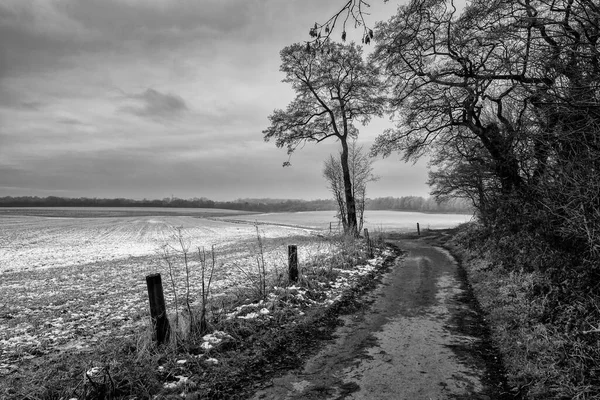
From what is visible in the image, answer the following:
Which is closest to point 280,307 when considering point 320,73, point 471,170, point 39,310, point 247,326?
point 247,326

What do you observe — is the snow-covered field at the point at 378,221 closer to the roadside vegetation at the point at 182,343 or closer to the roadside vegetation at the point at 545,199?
the roadside vegetation at the point at 545,199

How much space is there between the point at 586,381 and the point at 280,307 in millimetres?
5229

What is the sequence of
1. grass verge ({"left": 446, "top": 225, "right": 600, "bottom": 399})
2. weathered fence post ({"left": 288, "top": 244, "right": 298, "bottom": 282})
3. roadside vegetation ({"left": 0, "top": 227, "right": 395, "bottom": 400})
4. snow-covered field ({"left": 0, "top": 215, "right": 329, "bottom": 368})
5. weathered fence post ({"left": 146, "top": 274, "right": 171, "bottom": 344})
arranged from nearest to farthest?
grass verge ({"left": 446, "top": 225, "right": 600, "bottom": 399})
roadside vegetation ({"left": 0, "top": 227, "right": 395, "bottom": 400})
weathered fence post ({"left": 146, "top": 274, "right": 171, "bottom": 344})
snow-covered field ({"left": 0, "top": 215, "right": 329, "bottom": 368})
weathered fence post ({"left": 288, "top": 244, "right": 298, "bottom": 282})

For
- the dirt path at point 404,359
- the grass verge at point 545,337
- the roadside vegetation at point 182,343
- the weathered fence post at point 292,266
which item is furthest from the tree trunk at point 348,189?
the grass verge at point 545,337

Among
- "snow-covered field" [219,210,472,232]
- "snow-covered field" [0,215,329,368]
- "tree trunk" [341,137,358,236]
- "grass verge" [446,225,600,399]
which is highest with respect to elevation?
"tree trunk" [341,137,358,236]

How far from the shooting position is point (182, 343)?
530cm

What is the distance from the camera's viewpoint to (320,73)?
2061 centimetres

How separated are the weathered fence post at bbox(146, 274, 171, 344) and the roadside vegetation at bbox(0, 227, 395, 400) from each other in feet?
0.36

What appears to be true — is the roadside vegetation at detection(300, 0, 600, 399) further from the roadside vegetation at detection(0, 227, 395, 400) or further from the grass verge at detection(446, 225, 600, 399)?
the roadside vegetation at detection(0, 227, 395, 400)

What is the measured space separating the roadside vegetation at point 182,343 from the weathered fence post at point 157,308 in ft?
0.36

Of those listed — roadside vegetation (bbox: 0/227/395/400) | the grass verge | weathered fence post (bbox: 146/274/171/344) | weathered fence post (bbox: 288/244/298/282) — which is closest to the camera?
the grass verge

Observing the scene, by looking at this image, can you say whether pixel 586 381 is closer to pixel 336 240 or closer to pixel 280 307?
pixel 280 307

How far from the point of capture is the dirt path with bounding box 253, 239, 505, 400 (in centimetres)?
421

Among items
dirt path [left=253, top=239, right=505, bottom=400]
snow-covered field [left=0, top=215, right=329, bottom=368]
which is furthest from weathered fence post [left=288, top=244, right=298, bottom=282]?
dirt path [left=253, top=239, right=505, bottom=400]
